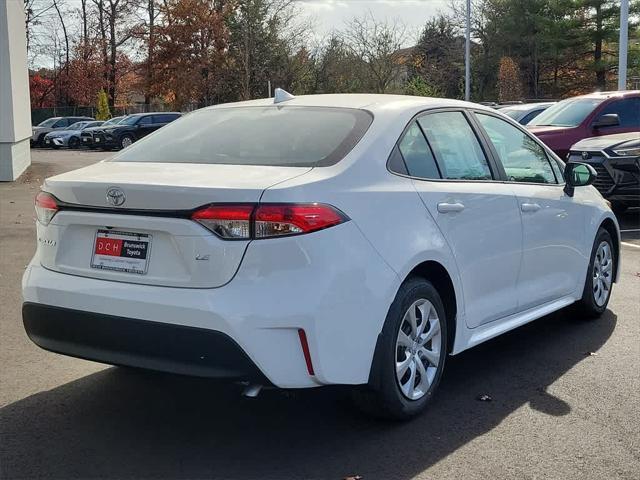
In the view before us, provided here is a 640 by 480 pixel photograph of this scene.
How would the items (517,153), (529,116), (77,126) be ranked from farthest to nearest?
1. (77,126)
2. (529,116)
3. (517,153)

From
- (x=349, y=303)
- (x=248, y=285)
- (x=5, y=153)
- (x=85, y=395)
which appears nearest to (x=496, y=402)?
(x=349, y=303)

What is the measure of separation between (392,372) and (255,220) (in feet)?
3.46

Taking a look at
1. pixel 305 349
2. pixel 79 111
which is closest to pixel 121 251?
pixel 305 349

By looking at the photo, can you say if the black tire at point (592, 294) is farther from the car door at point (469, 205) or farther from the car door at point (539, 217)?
the car door at point (469, 205)

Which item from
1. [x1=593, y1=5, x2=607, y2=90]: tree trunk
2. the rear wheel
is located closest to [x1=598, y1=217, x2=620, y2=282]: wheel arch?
the rear wheel

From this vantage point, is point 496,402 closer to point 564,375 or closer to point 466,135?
point 564,375

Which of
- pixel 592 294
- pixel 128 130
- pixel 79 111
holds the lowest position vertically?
pixel 592 294

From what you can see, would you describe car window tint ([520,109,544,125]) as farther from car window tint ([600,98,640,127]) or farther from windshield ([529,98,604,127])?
car window tint ([600,98,640,127])

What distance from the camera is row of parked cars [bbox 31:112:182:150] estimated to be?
32438 millimetres

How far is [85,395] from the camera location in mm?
4426

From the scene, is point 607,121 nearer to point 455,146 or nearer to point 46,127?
point 455,146

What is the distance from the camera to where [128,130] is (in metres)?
32.8

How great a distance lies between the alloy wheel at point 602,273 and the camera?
20.0 feet

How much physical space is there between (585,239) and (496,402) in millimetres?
1956
